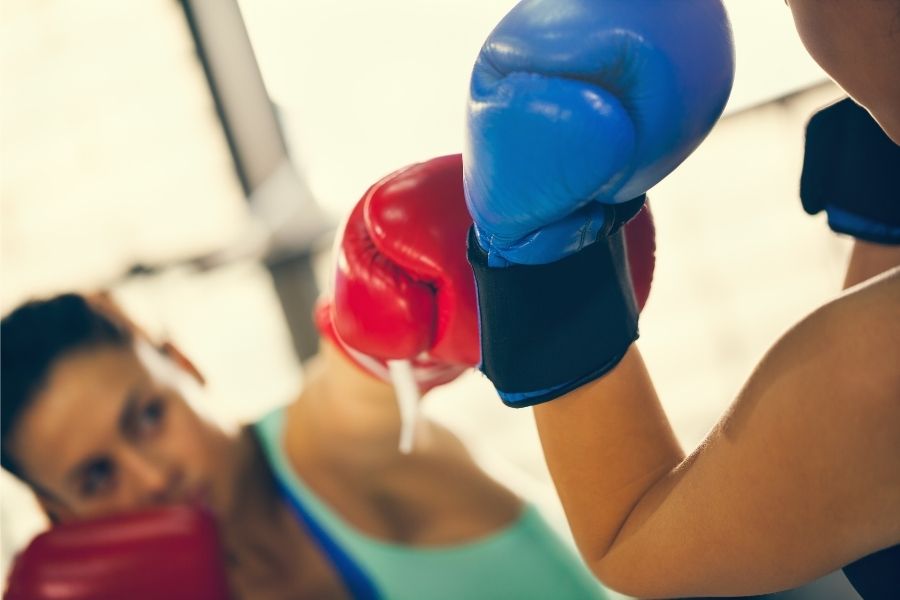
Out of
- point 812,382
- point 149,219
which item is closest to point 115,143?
point 149,219

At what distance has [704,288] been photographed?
2.75 metres

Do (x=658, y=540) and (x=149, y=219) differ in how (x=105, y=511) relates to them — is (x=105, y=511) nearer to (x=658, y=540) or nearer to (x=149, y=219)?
(x=658, y=540)

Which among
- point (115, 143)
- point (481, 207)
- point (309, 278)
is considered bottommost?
point (309, 278)

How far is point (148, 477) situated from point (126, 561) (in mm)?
138

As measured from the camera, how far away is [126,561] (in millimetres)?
1193

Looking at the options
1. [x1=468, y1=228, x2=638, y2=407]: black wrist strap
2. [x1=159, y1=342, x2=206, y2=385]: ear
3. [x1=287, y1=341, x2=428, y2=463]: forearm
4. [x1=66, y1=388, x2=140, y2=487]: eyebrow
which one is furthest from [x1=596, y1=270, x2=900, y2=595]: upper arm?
[x1=159, y1=342, x2=206, y2=385]: ear

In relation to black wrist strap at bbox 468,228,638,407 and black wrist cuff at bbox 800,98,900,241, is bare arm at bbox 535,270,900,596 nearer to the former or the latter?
black wrist strap at bbox 468,228,638,407

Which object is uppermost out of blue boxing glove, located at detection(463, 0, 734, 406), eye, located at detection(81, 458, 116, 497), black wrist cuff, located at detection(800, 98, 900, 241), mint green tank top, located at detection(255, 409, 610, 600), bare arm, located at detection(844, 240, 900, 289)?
blue boxing glove, located at detection(463, 0, 734, 406)

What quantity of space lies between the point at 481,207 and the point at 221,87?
6.50 ft

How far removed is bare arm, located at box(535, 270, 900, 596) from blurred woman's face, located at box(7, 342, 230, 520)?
0.85 metres

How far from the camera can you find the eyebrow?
1240mm

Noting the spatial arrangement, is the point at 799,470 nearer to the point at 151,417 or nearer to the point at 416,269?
the point at 416,269

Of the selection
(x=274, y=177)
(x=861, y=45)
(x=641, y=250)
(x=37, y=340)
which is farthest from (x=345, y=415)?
(x=274, y=177)

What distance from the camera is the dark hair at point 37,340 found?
1.23 m
